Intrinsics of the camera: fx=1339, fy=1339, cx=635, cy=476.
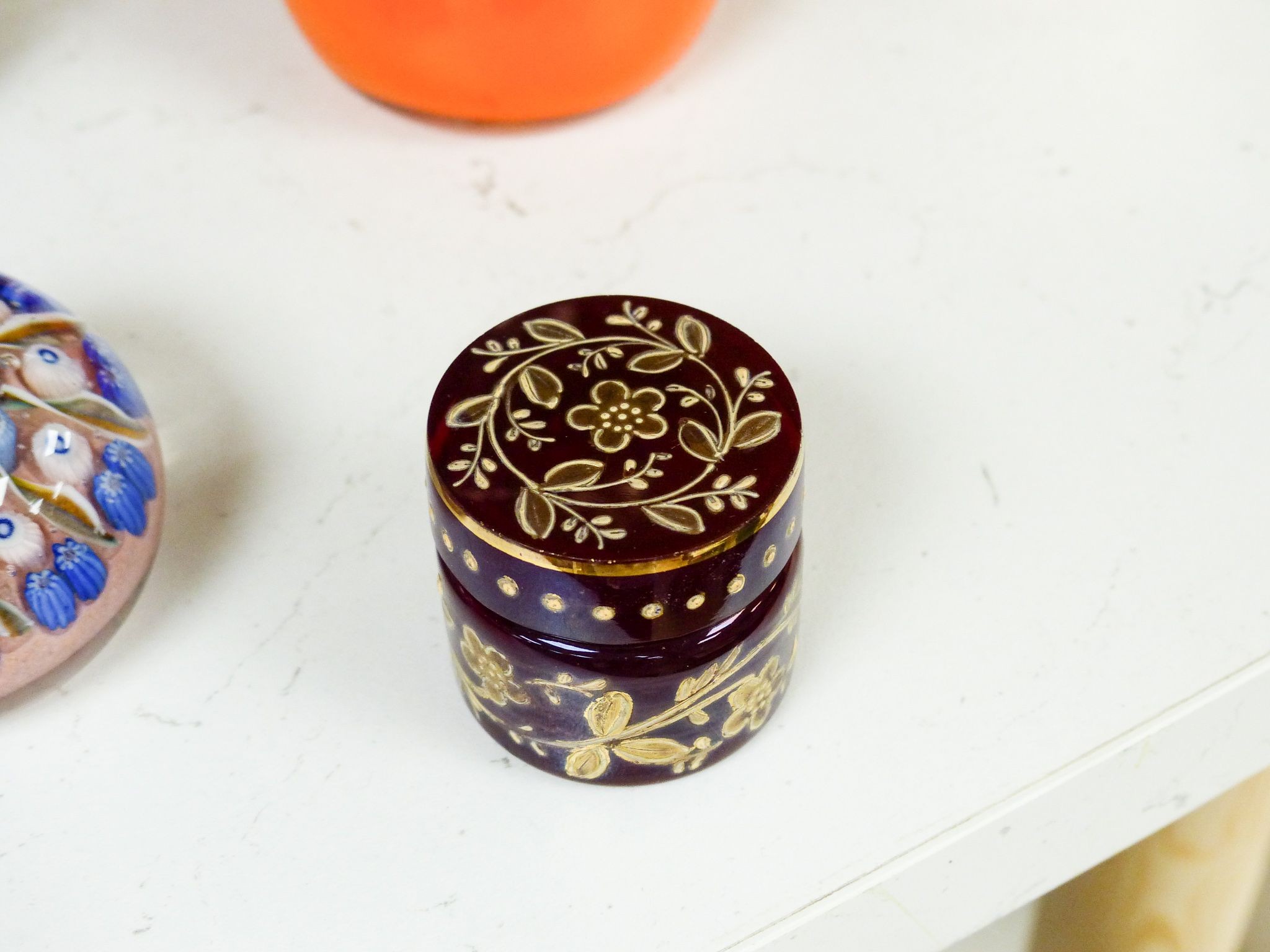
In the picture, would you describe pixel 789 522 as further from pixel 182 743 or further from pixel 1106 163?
pixel 1106 163

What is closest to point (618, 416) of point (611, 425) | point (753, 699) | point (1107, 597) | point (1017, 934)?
point (611, 425)

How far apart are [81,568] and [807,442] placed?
0.27 m

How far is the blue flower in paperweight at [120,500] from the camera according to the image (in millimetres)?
434

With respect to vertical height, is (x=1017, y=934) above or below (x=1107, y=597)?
below

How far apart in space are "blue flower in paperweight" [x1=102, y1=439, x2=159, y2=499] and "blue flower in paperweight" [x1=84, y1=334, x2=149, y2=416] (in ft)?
0.06

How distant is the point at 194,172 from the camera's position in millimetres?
664

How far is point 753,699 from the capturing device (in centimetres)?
43

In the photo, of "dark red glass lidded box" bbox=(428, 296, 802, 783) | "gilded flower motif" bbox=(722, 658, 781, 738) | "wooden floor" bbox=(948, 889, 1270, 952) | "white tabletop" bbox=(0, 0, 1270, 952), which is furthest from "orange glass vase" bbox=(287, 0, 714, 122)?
"wooden floor" bbox=(948, 889, 1270, 952)

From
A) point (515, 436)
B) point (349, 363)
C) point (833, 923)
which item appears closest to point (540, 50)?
point (349, 363)

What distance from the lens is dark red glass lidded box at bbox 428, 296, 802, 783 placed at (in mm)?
369

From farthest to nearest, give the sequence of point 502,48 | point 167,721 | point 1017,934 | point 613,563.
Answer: point 1017,934 → point 502,48 → point 167,721 → point 613,563

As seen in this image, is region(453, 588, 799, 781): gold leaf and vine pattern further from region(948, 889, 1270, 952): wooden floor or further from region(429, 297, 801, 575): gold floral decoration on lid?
region(948, 889, 1270, 952): wooden floor

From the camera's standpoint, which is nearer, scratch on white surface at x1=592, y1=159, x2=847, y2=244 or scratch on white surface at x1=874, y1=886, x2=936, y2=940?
scratch on white surface at x1=874, y1=886, x2=936, y2=940

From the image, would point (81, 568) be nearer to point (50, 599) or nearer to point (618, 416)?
point (50, 599)
